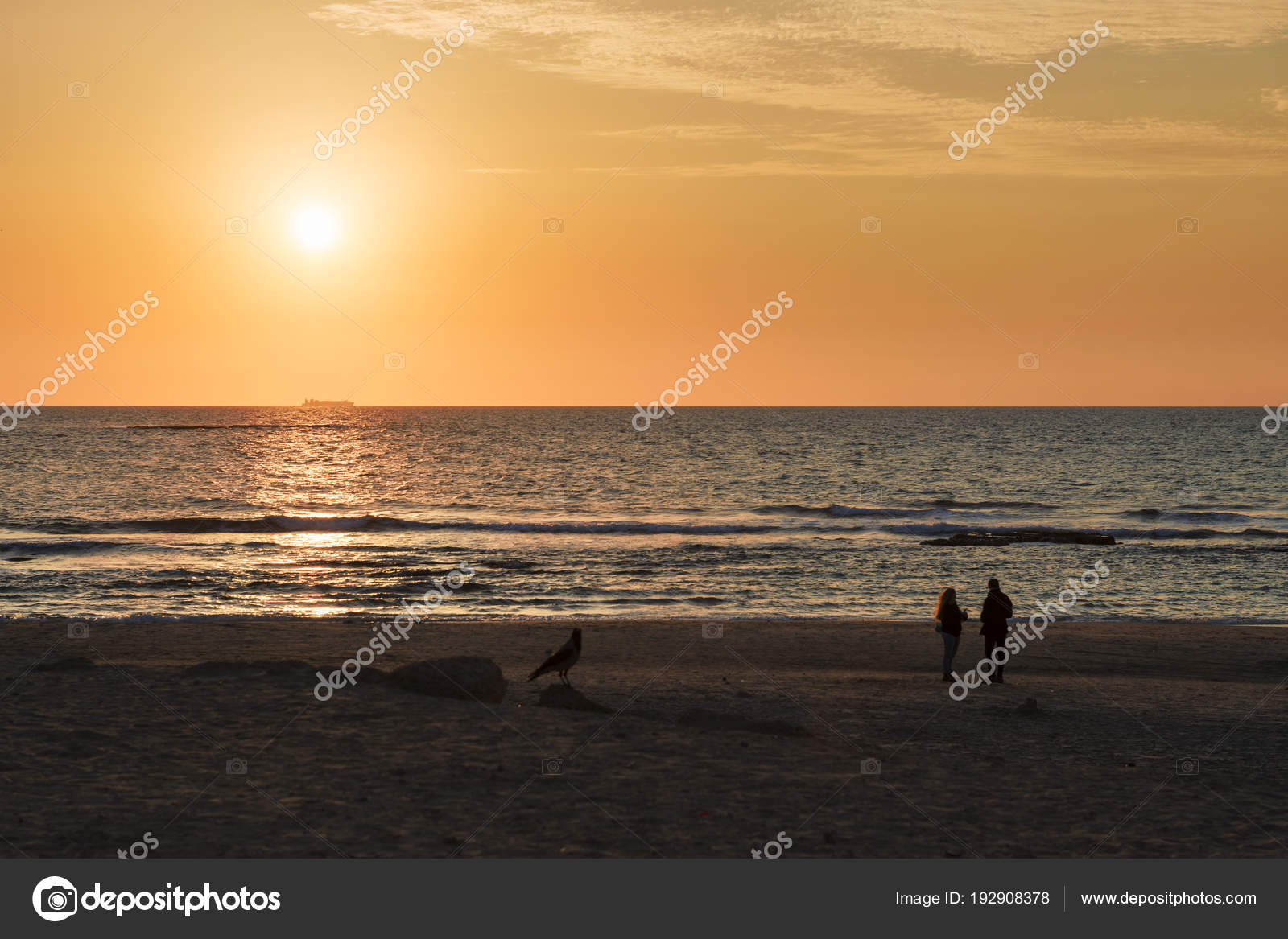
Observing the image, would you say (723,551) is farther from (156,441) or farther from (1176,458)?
(156,441)

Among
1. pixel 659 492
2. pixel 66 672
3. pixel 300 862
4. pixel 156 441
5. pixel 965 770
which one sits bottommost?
pixel 300 862

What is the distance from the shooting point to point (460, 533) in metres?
54.2

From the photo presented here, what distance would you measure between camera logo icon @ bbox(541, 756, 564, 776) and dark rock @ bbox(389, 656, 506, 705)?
117 inches

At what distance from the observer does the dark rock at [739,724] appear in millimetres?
13773

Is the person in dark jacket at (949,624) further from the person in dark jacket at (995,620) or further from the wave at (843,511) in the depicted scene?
the wave at (843,511)

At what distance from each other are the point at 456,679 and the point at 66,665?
6370mm

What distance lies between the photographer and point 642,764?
1214 centimetres

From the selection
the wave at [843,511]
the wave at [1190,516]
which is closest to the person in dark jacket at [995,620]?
the wave at [843,511]

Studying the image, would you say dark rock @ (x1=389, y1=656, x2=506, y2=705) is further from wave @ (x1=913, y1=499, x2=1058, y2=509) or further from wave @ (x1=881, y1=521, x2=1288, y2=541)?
wave @ (x1=913, y1=499, x2=1058, y2=509)

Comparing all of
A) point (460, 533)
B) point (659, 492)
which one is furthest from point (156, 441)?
point (460, 533)

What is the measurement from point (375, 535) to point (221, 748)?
42188mm

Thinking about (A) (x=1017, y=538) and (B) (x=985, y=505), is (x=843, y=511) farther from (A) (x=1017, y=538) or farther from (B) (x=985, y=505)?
(A) (x=1017, y=538)

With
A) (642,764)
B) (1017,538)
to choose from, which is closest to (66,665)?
(642,764)

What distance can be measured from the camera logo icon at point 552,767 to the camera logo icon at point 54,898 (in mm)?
4987
